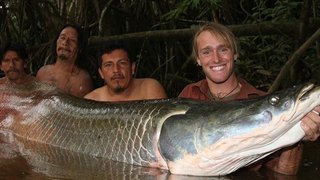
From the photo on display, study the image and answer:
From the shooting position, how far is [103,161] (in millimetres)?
3264

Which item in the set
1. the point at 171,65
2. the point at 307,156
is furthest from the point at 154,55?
the point at 307,156

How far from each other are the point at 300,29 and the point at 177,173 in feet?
8.63

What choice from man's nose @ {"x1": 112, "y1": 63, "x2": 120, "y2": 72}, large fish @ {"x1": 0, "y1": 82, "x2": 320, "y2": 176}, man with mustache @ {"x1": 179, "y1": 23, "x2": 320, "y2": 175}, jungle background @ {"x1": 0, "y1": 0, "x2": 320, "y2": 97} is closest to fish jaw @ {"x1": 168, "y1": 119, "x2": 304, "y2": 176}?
large fish @ {"x1": 0, "y1": 82, "x2": 320, "y2": 176}

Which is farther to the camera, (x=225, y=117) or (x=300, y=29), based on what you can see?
(x=300, y=29)

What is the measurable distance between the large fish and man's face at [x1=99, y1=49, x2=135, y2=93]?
0.45 m

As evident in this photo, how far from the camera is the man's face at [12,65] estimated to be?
5422 millimetres

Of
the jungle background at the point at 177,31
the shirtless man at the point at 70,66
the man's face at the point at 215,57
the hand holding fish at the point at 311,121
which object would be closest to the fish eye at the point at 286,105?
the hand holding fish at the point at 311,121

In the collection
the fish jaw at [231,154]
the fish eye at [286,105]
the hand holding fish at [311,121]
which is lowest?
the fish jaw at [231,154]

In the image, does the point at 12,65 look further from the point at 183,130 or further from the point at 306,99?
the point at 306,99

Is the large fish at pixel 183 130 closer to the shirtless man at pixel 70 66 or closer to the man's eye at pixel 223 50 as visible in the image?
the man's eye at pixel 223 50

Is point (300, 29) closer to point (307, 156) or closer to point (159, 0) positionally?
point (307, 156)

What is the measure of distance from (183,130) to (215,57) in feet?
2.08

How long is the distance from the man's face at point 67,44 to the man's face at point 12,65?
0.40 metres

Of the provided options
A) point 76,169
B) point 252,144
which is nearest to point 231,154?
point 252,144
